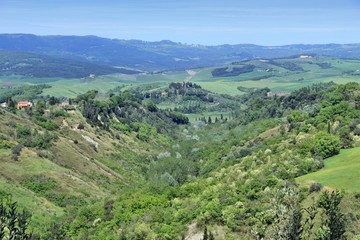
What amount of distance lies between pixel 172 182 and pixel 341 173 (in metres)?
51.2

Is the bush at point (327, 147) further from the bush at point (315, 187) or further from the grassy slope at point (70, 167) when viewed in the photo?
the grassy slope at point (70, 167)

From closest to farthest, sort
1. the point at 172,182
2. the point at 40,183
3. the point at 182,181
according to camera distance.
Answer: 1. the point at 40,183
2. the point at 172,182
3. the point at 182,181

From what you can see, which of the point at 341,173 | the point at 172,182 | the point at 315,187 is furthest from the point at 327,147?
the point at 172,182

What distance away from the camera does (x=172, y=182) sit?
111 m

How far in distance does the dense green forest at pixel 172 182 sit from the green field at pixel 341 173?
24.5 inches

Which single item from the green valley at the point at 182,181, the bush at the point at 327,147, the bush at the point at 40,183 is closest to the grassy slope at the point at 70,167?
the green valley at the point at 182,181

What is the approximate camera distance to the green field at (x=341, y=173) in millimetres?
61656

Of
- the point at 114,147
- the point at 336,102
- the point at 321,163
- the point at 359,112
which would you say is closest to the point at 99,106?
the point at 114,147

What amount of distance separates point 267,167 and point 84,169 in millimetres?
62023

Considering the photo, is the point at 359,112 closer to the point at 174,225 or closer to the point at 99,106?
the point at 174,225

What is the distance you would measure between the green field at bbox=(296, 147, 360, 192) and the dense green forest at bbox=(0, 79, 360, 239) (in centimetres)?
62

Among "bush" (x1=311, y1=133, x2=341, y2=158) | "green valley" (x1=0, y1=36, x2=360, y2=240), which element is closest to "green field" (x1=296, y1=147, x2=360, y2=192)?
"green valley" (x1=0, y1=36, x2=360, y2=240)

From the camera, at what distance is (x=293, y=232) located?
36125mm

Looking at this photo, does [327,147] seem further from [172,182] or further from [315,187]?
[172,182]
